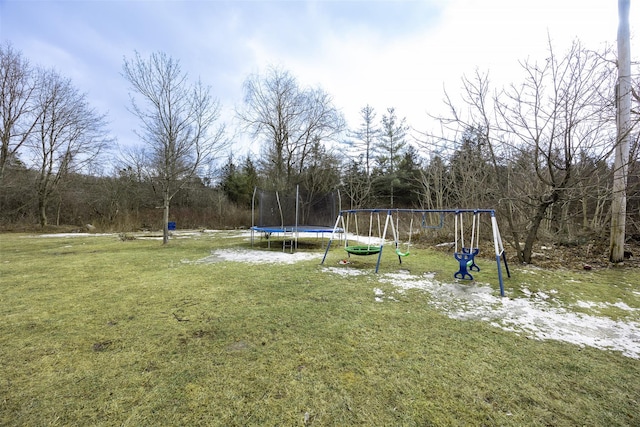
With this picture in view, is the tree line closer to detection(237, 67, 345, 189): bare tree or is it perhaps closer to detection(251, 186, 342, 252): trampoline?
detection(237, 67, 345, 189): bare tree

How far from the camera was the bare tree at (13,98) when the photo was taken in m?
11.8

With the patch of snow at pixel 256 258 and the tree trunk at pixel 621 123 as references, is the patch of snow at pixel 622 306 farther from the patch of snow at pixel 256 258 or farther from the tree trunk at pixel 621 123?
the patch of snow at pixel 256 258

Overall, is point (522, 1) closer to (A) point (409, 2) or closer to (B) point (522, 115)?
(B) point (522, 115)

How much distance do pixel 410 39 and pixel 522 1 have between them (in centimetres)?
268

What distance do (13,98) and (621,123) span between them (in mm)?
20858

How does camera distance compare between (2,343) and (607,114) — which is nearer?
(2,343)

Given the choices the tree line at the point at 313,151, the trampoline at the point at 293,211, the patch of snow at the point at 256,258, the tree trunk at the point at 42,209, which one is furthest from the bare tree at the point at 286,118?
the tree trunk at the point at 42,209

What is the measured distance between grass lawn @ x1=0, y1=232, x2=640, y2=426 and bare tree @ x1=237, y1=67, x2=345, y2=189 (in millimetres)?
9758

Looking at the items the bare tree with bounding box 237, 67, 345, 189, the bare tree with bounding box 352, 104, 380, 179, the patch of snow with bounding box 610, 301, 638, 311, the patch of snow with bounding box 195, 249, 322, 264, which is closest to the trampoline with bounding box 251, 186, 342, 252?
the patch of snow with bounding box 195, 249, 322, 264

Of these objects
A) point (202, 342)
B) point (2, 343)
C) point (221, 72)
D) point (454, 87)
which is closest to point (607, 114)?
point (454, 87)

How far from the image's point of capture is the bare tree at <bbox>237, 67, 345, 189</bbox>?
39.2ft

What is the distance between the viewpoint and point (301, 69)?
40.4 ft

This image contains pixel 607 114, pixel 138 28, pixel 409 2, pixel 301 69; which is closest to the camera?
pixel 607 114

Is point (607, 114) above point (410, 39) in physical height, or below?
below
